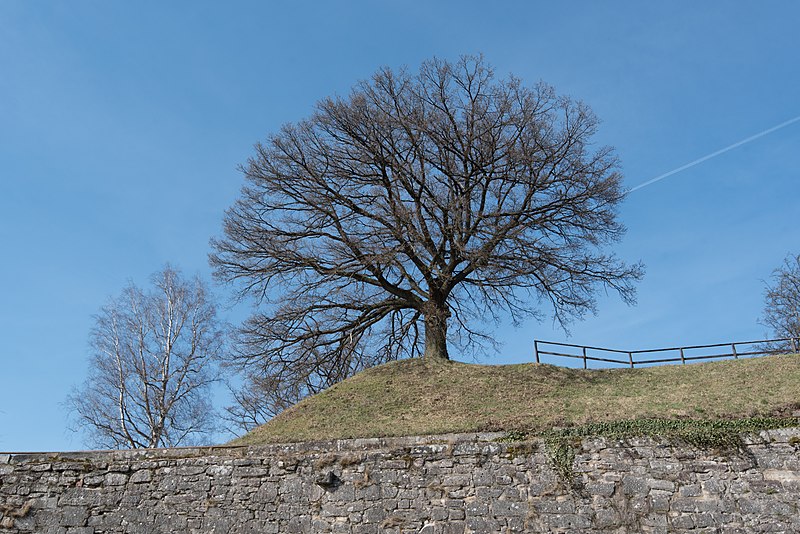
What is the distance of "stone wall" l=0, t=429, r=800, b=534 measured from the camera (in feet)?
34.2

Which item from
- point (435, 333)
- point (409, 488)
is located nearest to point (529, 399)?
point (435, 333)

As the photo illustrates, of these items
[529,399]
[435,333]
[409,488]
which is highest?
[435,333]

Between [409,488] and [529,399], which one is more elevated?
[529,399]

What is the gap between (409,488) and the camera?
11305mm

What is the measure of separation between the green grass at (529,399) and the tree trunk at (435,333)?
659 mm

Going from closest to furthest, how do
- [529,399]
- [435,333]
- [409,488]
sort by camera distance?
[409,488] < [529,399] < [435,333]

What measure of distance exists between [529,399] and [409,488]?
449cm

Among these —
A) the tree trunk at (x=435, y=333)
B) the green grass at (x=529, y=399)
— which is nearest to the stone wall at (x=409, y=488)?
the green grass at (x=529, y=399)

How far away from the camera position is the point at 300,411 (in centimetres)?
1511

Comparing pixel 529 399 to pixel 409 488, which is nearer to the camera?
pixel 409 488

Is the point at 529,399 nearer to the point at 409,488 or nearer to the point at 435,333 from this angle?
the point at 435,333

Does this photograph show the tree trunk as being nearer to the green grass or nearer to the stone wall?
the green grass

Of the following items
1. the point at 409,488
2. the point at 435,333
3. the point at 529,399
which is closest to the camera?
the point at 409,488

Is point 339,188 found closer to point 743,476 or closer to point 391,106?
point 391,106
